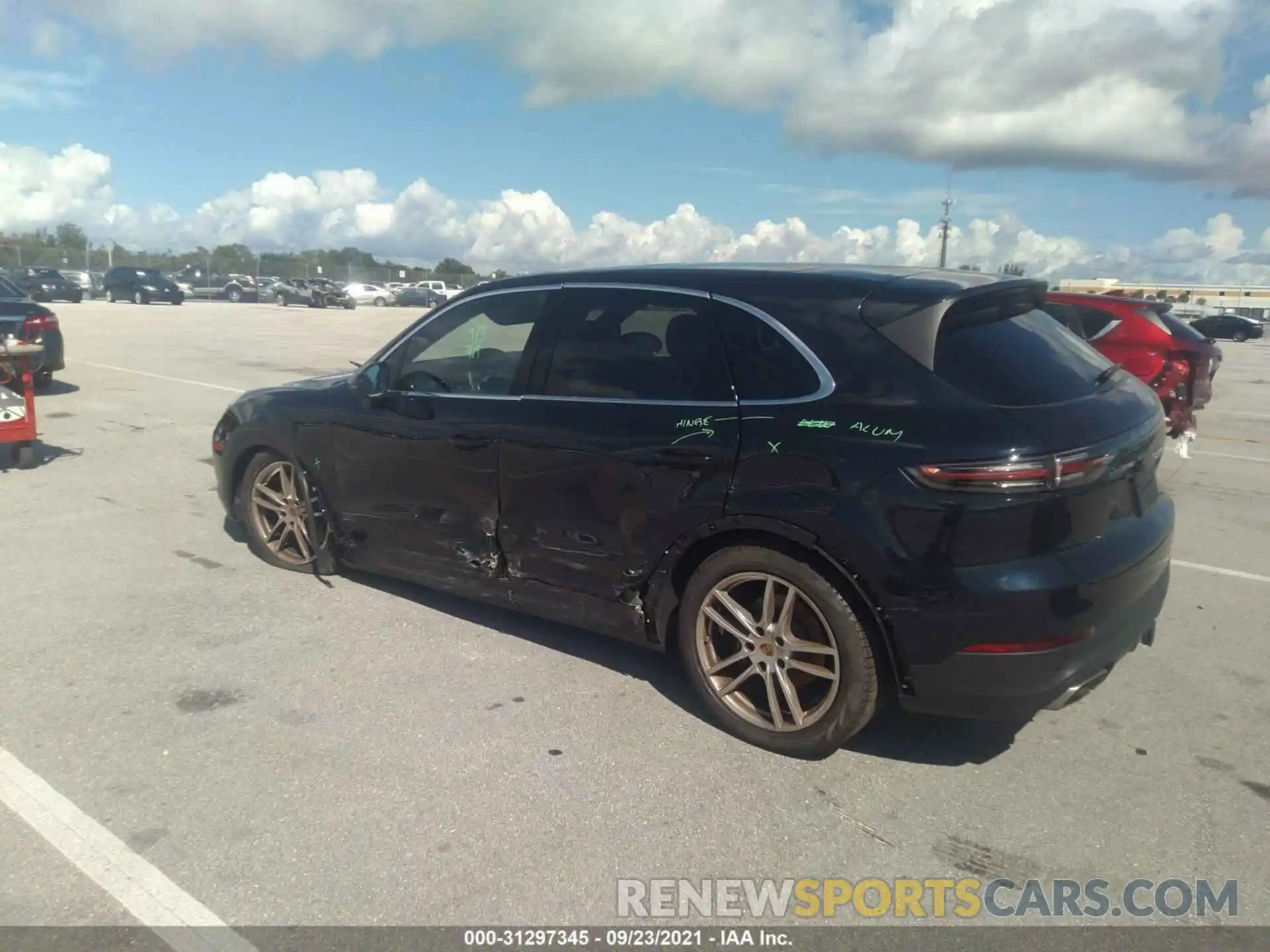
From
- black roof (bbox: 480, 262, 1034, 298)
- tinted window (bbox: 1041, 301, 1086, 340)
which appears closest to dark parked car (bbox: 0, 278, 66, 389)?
black roof (bbox: 480, 262, 1034, 298)

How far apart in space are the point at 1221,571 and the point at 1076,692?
11.1ft

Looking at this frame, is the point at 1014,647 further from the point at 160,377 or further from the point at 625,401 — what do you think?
the point at 160,377

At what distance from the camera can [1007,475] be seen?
3109 millimetres

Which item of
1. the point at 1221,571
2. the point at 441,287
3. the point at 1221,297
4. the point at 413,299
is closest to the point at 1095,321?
the point at 1221,571

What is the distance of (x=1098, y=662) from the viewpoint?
131 inches

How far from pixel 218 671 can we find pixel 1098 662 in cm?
352

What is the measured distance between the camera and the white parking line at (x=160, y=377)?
13.6 metres

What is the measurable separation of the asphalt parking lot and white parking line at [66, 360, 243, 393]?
835 centimetres

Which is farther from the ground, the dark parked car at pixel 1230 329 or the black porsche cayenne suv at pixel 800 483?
the black porsche cayenne suv at pixel 800 483

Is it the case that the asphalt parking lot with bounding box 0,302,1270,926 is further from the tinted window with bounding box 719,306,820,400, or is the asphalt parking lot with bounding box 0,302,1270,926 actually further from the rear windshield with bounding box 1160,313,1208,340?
the rear windshield with bounding box 1160,313,1208,340

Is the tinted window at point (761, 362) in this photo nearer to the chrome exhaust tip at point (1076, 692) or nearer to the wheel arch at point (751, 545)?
the wheel arch at point (751, 545)

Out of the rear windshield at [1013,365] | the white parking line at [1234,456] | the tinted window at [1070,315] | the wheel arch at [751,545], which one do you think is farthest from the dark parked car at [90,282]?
the rear windshield at [1013,365]

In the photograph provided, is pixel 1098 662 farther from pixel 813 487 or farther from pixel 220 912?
pixel 220 912

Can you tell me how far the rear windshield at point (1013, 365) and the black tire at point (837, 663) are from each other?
844 millimetres
